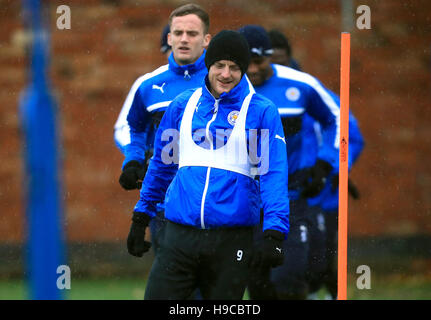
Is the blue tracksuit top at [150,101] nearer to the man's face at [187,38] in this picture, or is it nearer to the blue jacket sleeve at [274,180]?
the man's face at [187,38]

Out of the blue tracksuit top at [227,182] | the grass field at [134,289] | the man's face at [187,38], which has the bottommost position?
the grass field at [134,289]

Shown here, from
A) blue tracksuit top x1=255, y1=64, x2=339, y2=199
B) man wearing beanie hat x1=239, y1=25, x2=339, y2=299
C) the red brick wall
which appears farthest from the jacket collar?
the red brick wall

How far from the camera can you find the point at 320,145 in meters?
6.19

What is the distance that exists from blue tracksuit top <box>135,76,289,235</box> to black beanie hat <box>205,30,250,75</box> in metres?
0.09

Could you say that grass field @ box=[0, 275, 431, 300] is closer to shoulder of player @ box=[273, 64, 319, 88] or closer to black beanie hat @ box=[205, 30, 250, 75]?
shoulder of player @ box=[273, 64, 319, 88]

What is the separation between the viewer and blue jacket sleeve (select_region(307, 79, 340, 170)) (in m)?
5.18

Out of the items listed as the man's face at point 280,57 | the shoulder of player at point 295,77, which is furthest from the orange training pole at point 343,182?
the man's face at point 280,57

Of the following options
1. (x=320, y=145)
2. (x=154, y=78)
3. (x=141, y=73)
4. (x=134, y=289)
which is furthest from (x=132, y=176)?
(x=141, y=73)

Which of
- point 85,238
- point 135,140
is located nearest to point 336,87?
point 85,238

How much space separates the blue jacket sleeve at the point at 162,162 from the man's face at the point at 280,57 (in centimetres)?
201

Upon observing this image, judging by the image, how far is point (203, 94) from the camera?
12.8 ft

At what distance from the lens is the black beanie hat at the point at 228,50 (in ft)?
12.6

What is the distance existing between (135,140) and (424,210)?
459 centimetres

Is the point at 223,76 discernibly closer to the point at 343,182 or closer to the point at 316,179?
the point at 343,182
